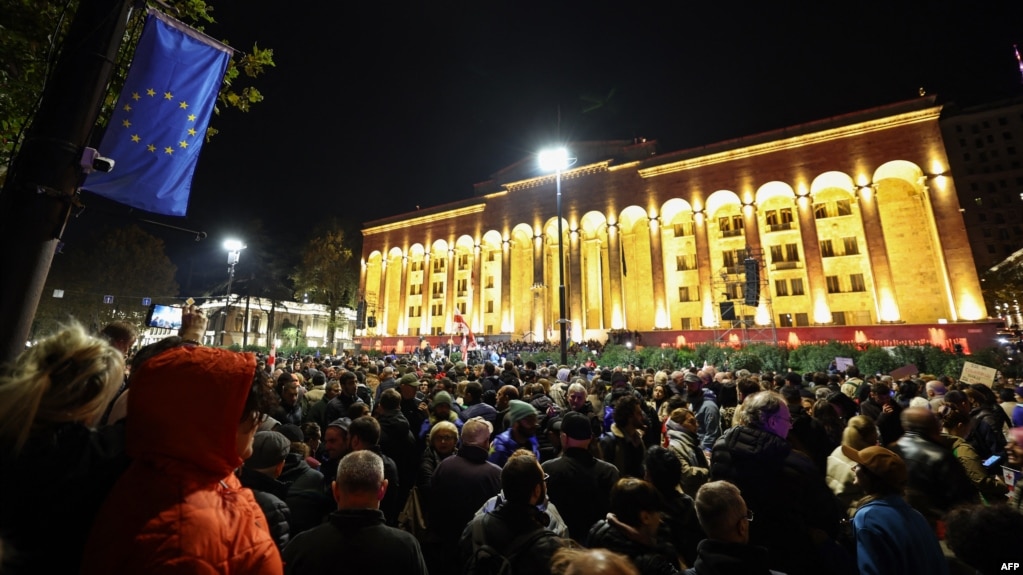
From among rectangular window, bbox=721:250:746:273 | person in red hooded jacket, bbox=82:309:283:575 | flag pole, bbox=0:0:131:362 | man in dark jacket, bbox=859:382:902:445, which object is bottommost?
man in dark jacket, bbox=859:382:902:445

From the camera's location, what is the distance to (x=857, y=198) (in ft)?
93.7

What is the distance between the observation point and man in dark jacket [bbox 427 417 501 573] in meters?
3.45

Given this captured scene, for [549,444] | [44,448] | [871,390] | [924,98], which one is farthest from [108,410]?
[924,98]

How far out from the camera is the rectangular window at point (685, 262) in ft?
113

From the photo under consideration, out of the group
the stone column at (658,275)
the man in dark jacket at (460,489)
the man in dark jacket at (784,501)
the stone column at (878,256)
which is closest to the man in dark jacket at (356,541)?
the man in dark jacket at (460,489)

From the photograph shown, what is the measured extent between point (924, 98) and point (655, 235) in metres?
17.8

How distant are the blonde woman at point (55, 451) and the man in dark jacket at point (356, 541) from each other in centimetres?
101

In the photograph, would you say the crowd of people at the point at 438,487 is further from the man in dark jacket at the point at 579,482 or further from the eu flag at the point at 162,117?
the eu flag at the point at 162,117

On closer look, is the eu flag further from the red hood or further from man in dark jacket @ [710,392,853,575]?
man in dark jacket @ [710,392,853,575]

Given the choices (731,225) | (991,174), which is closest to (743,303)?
(731,225)

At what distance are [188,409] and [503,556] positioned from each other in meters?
1.63

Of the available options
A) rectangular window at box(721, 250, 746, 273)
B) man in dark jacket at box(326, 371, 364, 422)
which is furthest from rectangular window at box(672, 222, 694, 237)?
man in dark jacket at box(326, 371, 364, 422)

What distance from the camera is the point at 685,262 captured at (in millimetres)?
34719

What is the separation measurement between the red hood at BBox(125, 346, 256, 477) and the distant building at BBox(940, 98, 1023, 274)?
271 feet
